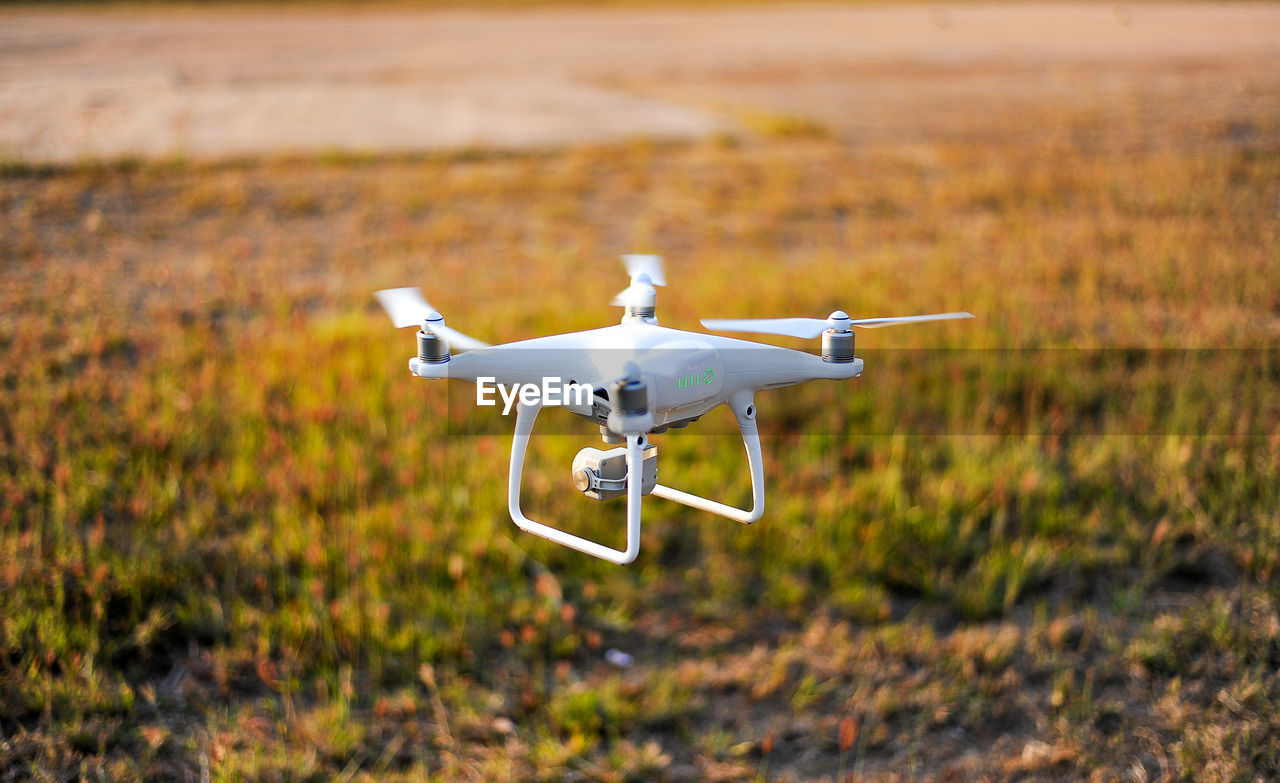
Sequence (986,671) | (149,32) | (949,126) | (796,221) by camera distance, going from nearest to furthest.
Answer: (986,671)
(149,32)
(796,221)
(949,126)

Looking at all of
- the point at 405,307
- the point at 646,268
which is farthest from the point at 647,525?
the point at 405,307

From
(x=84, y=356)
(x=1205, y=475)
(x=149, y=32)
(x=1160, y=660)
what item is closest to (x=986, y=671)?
(x=1160, y=660)

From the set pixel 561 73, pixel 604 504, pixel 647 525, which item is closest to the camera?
pixel 647 525

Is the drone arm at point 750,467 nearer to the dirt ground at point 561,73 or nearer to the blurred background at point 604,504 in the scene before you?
the blurred background at point 604,504

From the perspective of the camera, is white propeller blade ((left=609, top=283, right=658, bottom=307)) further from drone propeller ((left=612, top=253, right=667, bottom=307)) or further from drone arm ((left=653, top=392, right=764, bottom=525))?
drone arm ((left=653, top=392, right=764, bottom=525))

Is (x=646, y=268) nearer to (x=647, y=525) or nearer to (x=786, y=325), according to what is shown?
(x=786, y=325)

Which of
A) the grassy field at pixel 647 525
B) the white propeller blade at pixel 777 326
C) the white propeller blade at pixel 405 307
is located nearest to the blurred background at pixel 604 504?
the grassy field at pixel 647 525

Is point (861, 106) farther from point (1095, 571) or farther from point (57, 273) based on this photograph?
point (57, 273)
